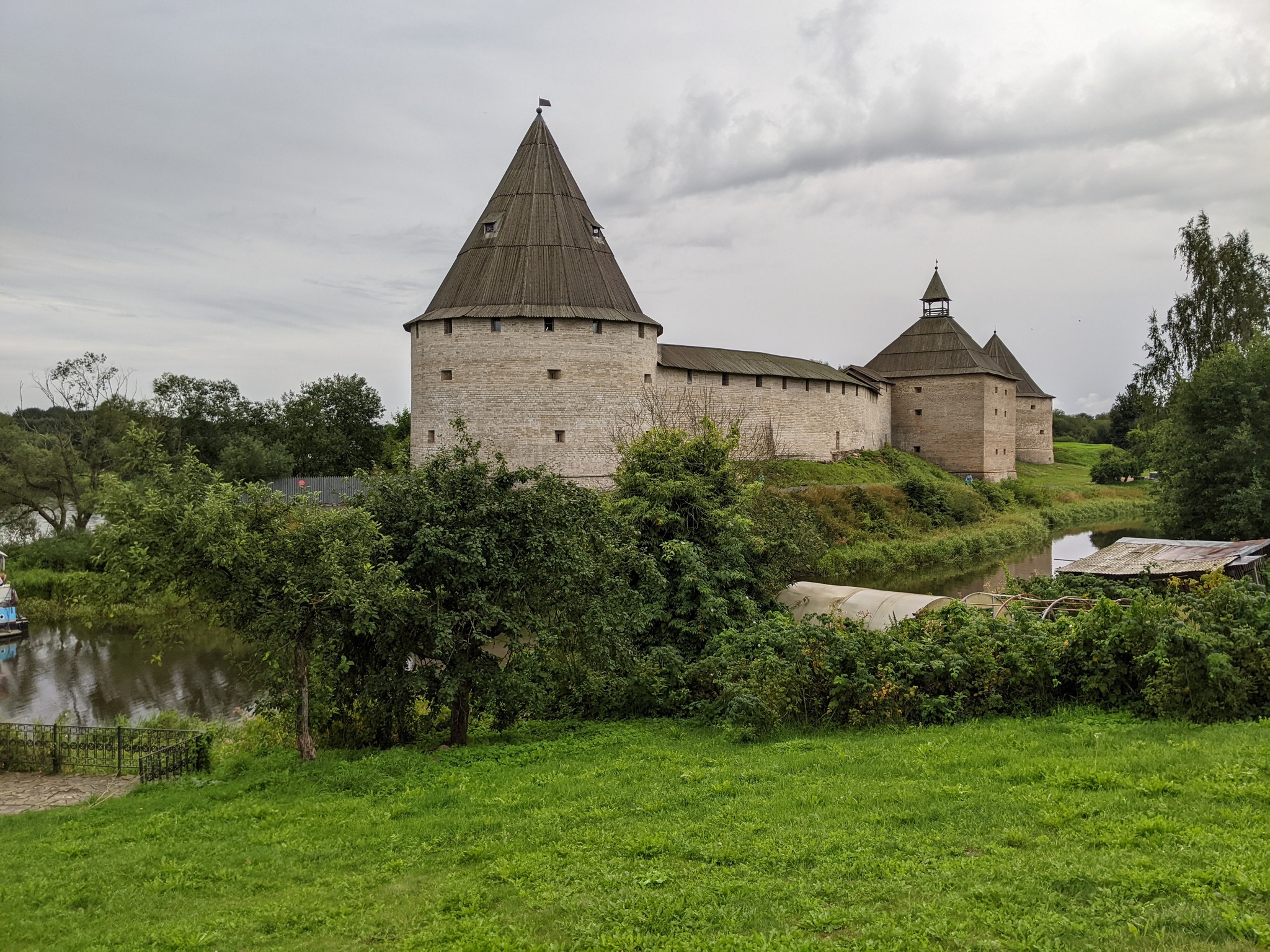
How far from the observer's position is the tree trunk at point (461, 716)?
848cm

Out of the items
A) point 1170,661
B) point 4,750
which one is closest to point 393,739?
point 4,750

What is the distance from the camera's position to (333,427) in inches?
1554

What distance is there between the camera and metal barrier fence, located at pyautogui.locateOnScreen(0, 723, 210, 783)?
8.38 metres

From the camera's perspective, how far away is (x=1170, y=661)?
6.57 metres

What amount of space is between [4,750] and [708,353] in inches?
877

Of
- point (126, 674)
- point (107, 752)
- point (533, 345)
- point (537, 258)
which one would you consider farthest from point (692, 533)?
point (537, 258)

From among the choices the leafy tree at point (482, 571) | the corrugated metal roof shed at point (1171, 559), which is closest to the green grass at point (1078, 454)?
the corrugated metal roof shed at point (1171, 559)

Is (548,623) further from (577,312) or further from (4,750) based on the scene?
(577,312)

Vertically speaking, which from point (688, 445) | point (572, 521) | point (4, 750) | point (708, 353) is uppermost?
point (708, 353)

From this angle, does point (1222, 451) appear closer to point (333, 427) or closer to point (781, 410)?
point (781, 410)

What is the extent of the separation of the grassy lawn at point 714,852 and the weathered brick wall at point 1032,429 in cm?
4185

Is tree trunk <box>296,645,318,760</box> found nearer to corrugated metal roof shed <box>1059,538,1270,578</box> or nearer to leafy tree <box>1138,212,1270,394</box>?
corrugated metal roof shed <box>1059,538,1270,578</box>

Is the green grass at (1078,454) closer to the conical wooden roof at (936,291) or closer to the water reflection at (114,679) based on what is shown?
the conical wooden roof at (936,291)

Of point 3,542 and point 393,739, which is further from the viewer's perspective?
point 3,542
